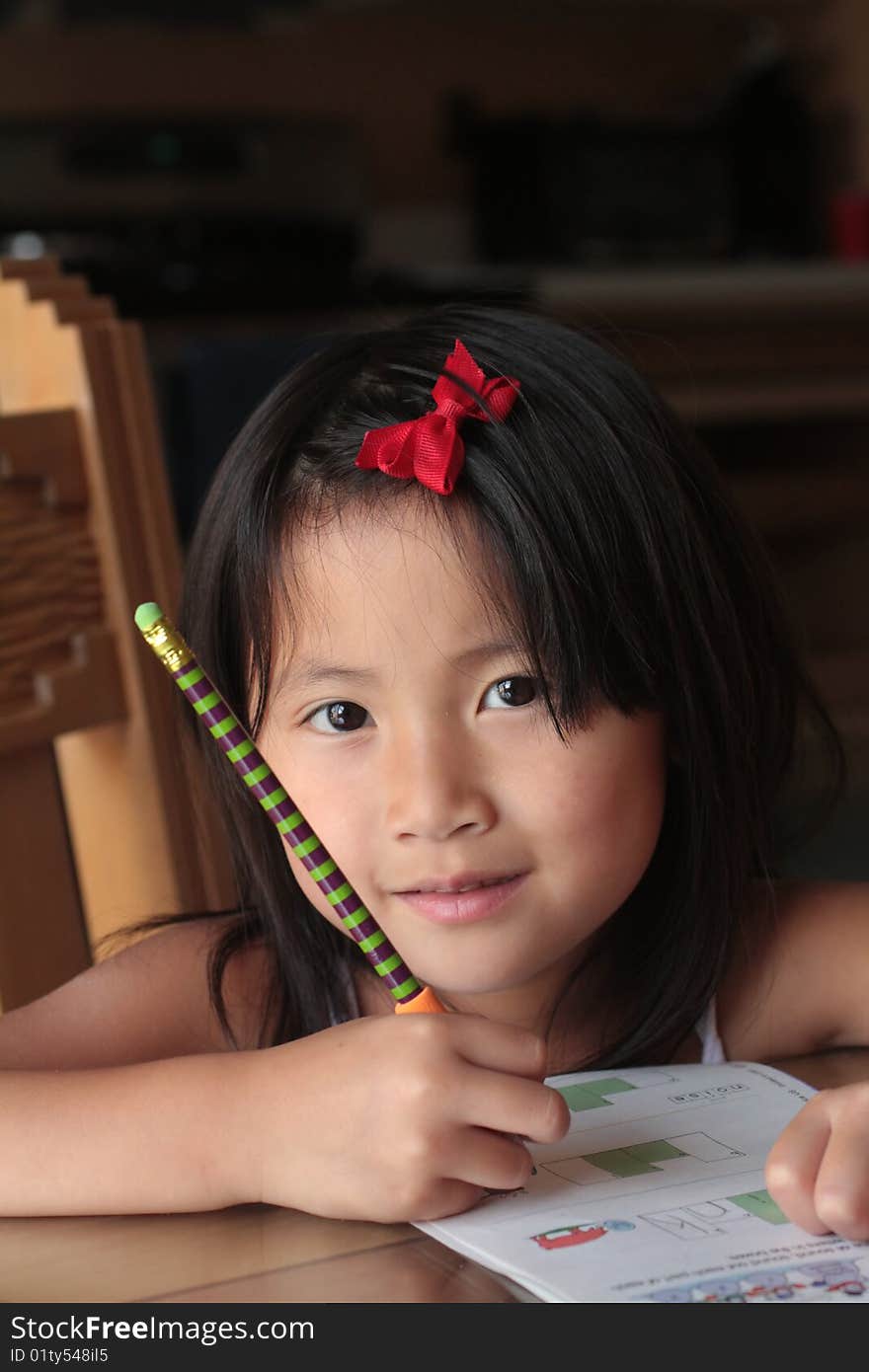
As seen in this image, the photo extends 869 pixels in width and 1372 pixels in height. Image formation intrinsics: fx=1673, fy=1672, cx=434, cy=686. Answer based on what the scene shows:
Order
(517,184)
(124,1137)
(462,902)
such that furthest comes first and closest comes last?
(517,184), (462,902), (124,1137)

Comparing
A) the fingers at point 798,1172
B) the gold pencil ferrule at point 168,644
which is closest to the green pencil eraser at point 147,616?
the gold pencil ferrule at point 168,644

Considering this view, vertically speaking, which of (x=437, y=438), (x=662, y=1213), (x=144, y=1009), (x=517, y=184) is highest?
(x=517, y=184)

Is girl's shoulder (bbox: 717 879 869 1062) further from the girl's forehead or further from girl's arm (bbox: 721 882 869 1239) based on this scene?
the girl's forehead

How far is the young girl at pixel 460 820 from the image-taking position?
0.63 m

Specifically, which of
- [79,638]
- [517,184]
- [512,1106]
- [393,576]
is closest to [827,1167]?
[512,1106]

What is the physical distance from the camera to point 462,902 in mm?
769

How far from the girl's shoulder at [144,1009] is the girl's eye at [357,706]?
0.64 feet

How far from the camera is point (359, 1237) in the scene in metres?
0.61

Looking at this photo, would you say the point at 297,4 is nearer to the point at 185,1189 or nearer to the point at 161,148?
the point at 161,148

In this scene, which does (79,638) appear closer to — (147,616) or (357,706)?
(357,706)

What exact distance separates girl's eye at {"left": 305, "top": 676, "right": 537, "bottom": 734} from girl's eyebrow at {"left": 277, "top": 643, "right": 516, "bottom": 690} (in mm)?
13

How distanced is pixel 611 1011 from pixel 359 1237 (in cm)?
38

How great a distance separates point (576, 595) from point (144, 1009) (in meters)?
0.33
